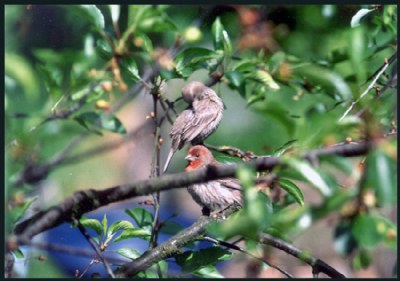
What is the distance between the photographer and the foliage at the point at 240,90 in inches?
42.3

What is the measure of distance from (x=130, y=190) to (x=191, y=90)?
3.60 feet

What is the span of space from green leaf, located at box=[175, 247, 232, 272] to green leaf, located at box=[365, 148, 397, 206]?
0.79m

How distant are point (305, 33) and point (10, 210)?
3.91 ft

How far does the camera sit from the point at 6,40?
5.70ft

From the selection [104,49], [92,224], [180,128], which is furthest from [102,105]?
[180,128]

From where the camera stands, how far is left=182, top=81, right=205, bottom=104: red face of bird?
90.5 inches

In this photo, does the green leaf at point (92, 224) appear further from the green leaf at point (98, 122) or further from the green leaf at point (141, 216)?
the green leaf at point (98, 122)

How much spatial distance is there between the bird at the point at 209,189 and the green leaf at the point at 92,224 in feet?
2.37

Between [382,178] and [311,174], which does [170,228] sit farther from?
[382,178]

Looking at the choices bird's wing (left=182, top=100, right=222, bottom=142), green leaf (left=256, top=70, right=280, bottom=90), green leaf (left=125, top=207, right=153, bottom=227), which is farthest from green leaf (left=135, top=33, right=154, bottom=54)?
bird's wing (left=182, top=100, right=222, bottom=142)

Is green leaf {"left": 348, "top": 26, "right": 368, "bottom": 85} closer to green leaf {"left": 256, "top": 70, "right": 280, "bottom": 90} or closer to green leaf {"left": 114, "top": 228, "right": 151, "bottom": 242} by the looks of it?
green leaf {"left": 256, "top": 70, "right": 280, "bottom": 90}

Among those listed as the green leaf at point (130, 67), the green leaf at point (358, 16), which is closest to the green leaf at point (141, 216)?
the green leaf at point (130, 67)

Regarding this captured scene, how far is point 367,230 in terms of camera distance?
3.40 feet

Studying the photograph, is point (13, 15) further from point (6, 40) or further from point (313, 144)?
point (313, 144)
